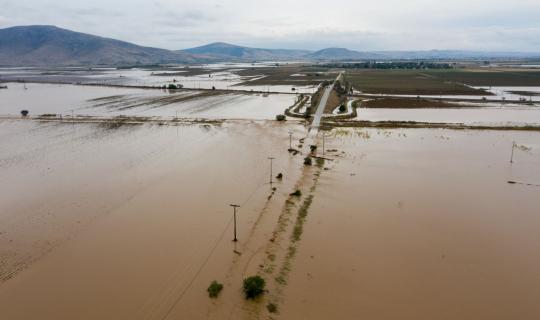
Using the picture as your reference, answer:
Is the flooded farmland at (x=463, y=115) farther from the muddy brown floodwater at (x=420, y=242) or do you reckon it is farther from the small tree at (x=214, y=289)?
the small tree at (x=214, y=289)

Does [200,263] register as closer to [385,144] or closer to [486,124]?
[385,144]

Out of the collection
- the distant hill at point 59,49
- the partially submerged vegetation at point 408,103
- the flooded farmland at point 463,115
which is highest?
the distant hill at point 59,49

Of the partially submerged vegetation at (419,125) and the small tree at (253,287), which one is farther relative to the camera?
the partially submerged vegetation at (419,125)

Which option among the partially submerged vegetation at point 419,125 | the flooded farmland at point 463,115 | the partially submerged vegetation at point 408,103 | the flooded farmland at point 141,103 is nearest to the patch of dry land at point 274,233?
the partially submerged vegetation at point 419,125

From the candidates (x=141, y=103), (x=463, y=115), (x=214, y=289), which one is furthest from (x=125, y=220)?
(x=141, y=103)

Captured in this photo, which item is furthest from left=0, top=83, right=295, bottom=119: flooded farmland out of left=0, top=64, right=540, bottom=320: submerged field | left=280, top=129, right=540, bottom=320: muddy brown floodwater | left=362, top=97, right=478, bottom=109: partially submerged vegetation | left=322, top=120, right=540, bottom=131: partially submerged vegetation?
left=280, top=129, right=540, bottom=320: muddy brown floodwater
